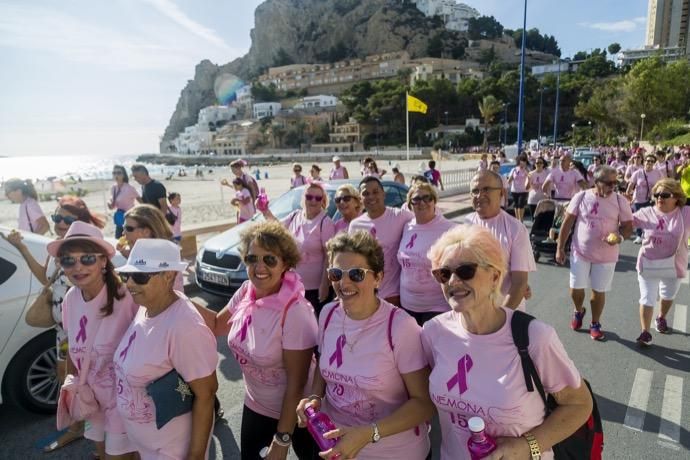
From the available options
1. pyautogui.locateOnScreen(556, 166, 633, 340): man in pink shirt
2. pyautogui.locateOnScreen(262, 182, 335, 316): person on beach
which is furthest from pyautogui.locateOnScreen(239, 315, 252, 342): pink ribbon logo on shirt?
pyautogui.locateOnScreen(556, 166, 633, 340): man in pink shirt

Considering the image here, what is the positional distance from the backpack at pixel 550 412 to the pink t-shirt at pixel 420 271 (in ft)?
5.14

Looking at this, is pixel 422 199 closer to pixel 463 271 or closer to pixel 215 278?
pixel 463 271

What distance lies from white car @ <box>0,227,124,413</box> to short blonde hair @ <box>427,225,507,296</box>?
10.7 ft

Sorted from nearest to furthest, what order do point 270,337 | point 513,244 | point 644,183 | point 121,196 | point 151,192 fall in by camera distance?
point 270,337, point 513,244, point 151,192, point 121,196, point 644,183


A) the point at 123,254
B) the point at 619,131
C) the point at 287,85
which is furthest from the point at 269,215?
the point at 287,85

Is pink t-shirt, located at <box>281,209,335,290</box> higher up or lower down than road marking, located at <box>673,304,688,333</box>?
higher up

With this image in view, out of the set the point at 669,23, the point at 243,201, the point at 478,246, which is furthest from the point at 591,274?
the point at 669,23

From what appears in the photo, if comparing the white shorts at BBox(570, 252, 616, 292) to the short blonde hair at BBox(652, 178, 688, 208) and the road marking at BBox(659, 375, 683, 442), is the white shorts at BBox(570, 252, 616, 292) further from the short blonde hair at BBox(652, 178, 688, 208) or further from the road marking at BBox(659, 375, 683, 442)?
the road marking at BBox(659, 375, 683, 442)

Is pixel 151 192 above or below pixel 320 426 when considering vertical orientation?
above

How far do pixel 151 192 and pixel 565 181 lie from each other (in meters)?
8.26

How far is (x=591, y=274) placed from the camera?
4691 mm

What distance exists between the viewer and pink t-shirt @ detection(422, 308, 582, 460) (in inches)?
61.8

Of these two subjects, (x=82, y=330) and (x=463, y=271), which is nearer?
(x=463, y=271)

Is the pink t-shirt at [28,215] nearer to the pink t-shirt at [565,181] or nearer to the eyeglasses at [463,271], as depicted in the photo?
the eyeglasses at [463,271]
